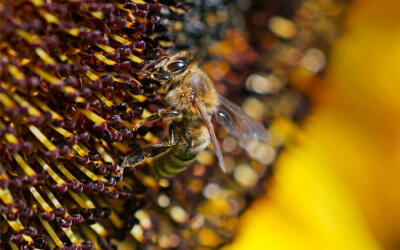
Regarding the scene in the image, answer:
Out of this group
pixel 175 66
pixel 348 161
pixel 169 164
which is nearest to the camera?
pixel 175 66

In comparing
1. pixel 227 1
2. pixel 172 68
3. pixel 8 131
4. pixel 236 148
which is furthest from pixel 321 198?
pixel 8 131

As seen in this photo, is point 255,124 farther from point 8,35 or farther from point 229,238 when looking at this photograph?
point 8,35

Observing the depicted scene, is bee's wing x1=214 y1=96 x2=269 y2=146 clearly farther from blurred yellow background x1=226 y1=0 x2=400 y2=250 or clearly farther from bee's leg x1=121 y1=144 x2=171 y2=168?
blurred yellow background x1=226 y1=0 x2=400 y2=250

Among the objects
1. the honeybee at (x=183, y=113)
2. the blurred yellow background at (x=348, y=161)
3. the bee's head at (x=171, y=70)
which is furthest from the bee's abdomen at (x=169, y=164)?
the blurred yellow background at (x=348, y=161)

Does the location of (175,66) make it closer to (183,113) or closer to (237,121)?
(183,113)

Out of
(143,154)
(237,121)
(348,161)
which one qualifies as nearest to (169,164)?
(143,154)

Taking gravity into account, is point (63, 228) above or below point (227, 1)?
below

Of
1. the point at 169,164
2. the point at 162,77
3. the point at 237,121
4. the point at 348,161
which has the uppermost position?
the point at 162,77

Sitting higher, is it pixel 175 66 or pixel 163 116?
pixel 175 66
